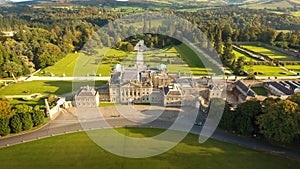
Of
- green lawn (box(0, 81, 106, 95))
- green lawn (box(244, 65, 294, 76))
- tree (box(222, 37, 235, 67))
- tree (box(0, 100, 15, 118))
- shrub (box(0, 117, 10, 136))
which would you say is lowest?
shrub (box(0, 117, 10, 136))

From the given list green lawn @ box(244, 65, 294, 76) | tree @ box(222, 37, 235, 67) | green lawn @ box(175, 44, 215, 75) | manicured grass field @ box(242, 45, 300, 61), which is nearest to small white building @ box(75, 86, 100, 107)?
green lawn @ box(175, 44, 215, 75)

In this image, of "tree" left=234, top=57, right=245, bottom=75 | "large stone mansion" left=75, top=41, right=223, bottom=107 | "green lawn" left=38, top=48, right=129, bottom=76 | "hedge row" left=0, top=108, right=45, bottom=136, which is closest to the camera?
"hedge row" left=0, top=108, right=45, bottom=136

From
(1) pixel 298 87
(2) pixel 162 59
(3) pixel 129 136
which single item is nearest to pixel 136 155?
(3) pixel 129 136

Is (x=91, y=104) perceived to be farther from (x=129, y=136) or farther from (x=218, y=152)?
(x=218, y=152)

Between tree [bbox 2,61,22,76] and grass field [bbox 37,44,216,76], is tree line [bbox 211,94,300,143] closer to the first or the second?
grass field [bbox 37,44,216,76]

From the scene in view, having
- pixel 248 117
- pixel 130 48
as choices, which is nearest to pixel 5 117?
pixel 248 117

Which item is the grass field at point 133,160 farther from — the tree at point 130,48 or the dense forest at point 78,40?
the tree at point 130,48

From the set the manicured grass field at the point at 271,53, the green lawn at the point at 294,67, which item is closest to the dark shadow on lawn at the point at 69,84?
the green lawn at the point at 294,67
